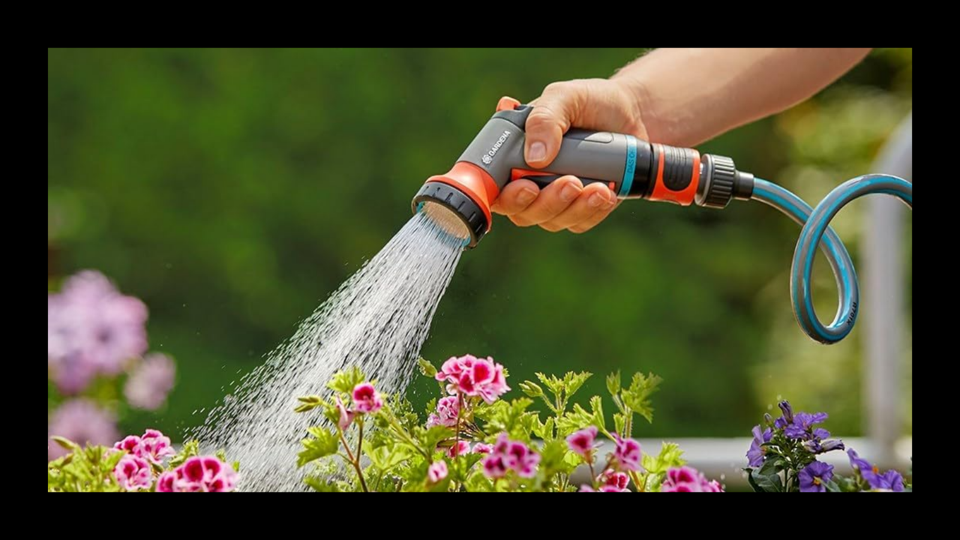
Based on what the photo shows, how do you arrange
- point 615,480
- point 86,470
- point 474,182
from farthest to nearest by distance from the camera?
point 474,182, point 615,480, point 86,470

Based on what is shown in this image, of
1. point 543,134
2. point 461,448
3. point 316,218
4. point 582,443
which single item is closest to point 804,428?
point 582,443

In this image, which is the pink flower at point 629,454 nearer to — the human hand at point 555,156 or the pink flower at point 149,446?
the human hand at point 555,156

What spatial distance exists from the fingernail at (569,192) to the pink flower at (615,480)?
0.42 m

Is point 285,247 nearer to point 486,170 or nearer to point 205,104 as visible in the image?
point 205,104

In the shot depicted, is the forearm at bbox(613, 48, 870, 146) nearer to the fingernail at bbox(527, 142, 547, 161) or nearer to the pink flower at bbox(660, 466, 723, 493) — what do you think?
the fingernail at bbox(527, 142, 547, 161)

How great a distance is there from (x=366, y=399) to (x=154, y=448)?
0.33 meters

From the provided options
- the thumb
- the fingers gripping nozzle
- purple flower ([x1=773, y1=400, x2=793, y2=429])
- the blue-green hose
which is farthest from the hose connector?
purple flower ([x1=773, y1=400, x2=793, y2=429])

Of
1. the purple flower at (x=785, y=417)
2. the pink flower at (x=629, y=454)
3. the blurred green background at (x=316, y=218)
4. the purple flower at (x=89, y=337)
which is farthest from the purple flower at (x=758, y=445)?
the blurred green background at (x=316, y=218)

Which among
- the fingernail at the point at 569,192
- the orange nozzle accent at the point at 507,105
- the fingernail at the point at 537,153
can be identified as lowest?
the fingernail at the point at 569,192

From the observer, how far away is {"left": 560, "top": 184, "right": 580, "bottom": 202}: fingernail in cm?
140

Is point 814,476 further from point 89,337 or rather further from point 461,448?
point 89,337

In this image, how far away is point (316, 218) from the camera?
3846mm

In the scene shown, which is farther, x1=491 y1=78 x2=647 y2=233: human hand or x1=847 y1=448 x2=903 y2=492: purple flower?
x1=491 y1=78 x2=647 y2=233: human hand

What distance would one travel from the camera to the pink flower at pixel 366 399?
1.08 m
